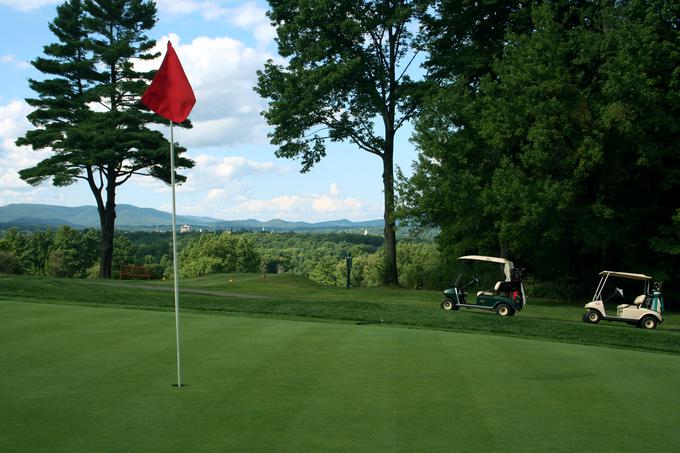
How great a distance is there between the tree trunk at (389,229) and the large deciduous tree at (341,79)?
5cm

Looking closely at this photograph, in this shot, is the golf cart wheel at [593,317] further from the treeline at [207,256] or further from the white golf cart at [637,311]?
the treeline at [207,256]

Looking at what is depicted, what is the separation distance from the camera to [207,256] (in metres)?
110

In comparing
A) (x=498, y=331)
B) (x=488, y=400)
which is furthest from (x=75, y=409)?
(x=498, y=331)

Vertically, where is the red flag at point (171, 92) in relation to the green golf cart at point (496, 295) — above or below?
above

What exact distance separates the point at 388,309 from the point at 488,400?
1332 centimetres

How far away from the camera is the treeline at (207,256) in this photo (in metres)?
61.9

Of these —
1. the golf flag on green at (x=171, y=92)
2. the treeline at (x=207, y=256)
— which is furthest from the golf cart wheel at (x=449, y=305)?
the golf flag on green at (x=171, y=92)

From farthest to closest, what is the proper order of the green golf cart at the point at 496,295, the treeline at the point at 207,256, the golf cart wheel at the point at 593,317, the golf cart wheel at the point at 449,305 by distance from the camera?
Result: the treeline at the point at 207,256, the golf cart wheel at the point at 449,305, the green golf cart at the point at 496,295, the golf cart wheel at the point at 593,317

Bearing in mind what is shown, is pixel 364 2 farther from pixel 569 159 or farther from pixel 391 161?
pixel 569 159

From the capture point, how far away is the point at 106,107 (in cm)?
4306

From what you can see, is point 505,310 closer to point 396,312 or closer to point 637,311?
point 637,311

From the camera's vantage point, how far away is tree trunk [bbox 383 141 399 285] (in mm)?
34250

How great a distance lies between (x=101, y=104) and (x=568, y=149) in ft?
94.8

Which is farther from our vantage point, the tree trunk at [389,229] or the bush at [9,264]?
the bush at [9,264]
